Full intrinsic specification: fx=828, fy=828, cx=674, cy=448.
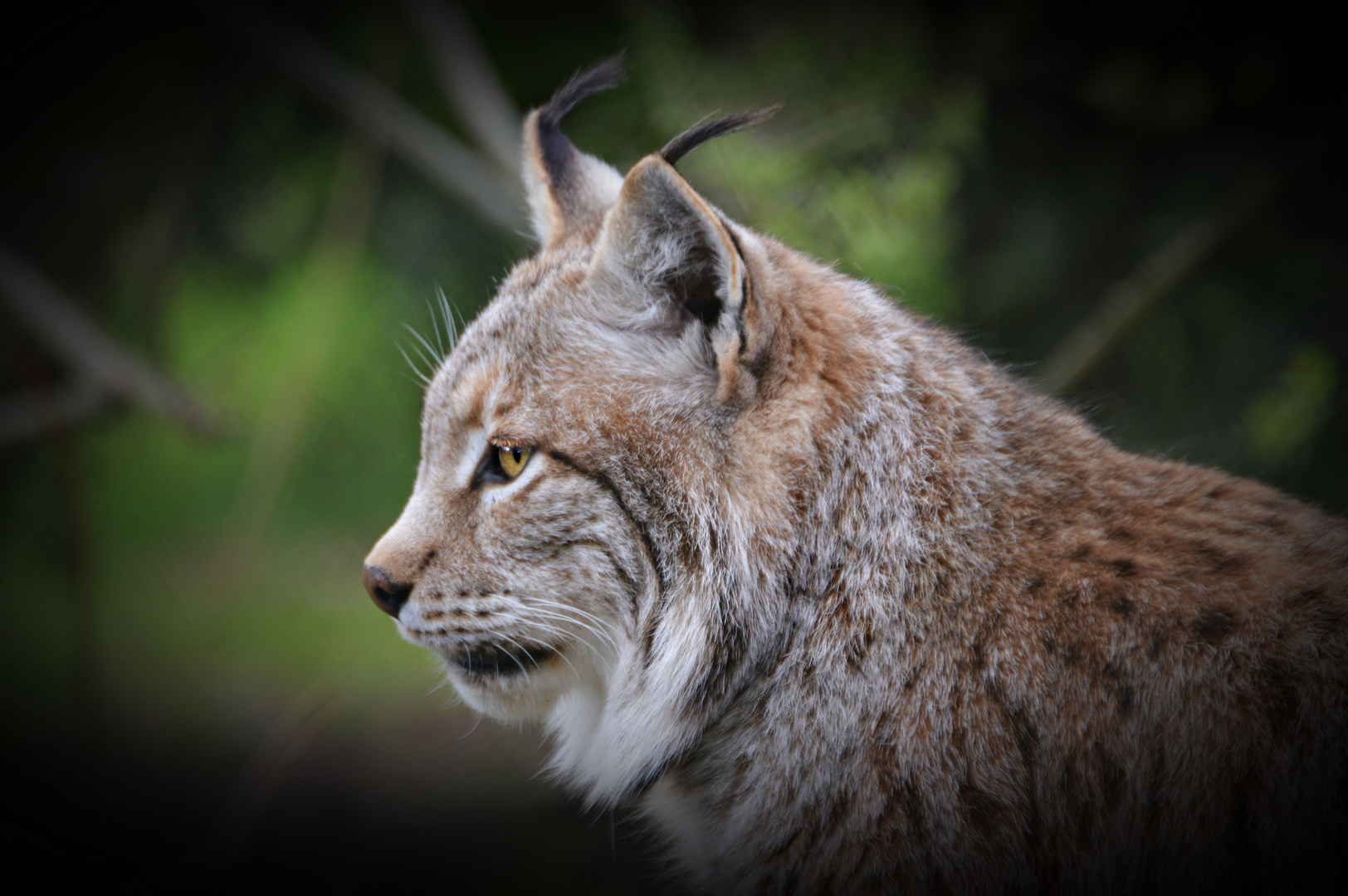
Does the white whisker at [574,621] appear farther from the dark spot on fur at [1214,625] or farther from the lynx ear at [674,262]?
the dark spot on fur at [1214,625]

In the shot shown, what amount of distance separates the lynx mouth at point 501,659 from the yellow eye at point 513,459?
0.81 ft

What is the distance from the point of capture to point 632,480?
1091 millimetres

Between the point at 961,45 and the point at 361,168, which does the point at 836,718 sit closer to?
the point at 961,45

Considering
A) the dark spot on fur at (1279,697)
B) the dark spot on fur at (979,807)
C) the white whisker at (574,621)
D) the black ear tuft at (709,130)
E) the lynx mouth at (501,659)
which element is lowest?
the lynx mouth at (501,659)

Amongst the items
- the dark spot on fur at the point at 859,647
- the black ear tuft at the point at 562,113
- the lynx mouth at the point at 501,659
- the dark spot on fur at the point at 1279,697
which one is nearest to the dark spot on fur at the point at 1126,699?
the dark spot on fur at the point at 1279,697

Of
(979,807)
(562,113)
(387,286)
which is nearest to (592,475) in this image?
(979,807)

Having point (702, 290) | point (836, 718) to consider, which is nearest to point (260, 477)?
point (702, 290)

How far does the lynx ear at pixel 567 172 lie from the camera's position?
4.69 feet

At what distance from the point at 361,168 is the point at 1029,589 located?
207 centimetres

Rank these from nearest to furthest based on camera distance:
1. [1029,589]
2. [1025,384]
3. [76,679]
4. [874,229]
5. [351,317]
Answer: [1029,589]
[1025,384]
[874,229]
[76,679]
[351,317]

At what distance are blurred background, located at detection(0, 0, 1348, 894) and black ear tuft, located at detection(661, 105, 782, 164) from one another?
53cm

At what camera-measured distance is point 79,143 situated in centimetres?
225

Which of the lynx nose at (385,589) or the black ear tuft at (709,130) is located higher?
the black ear tuft at (709,130)

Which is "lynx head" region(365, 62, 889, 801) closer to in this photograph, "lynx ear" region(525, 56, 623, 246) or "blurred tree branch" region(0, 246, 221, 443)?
"lynx ear" region(525, 56, 623, 246)
